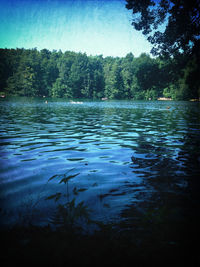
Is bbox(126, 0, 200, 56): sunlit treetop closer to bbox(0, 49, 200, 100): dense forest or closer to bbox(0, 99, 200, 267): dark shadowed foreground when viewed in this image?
bbox(0, 99, 200, 267): dark shadowed foreground

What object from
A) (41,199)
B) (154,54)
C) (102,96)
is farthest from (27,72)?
(41,199)

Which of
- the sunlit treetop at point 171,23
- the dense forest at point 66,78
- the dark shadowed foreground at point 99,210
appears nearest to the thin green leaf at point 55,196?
the dark shadowed foreground at point 99,210

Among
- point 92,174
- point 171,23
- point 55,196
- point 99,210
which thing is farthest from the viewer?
point 171,23

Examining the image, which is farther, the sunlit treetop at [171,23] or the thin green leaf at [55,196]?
the sunlit treetop at [171,23]

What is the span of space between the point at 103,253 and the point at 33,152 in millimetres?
6348

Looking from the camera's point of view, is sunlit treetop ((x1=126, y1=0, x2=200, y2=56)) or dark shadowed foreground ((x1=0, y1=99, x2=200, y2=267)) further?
sunlit treetop ((x1=126, y1=0, x2=200, y2=56))

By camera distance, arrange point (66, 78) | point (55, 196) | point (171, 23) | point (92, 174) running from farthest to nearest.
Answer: point (66, 78) → point (171, 23) → point (92, 174) → point (55, 196)

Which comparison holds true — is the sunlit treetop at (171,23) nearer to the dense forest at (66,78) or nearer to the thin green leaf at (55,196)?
the thin green leaf at (55,196)

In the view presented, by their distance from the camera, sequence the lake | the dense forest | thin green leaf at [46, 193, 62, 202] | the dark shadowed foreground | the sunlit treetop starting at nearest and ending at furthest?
the dark shadowed foreground
the lake
thin green leaf at [46, 193, 62, 202]
the sunlit treetop
the dense forest

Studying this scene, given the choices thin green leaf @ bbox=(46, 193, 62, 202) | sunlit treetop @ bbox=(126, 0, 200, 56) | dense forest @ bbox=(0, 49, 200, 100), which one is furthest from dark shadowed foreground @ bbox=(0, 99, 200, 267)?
dense forest @ bbox=(0, 49, 200, 100)

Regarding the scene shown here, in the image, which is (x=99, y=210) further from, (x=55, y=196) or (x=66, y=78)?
(x=66, y=78)

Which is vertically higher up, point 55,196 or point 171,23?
point 171,23

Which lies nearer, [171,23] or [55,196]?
[55,196]

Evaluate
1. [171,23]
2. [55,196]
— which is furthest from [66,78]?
[55,196]
